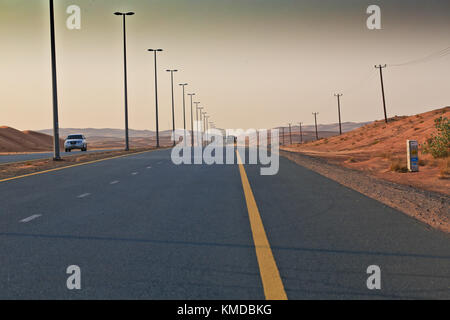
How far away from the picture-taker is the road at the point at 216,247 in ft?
17.6

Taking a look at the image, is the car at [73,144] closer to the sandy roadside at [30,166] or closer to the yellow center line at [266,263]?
the sandy roadside at [30,166]

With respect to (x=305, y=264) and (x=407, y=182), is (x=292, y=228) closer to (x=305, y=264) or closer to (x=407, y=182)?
(x=305, y=264)

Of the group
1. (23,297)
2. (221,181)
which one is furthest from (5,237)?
(221,181)

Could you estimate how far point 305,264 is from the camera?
634 cm

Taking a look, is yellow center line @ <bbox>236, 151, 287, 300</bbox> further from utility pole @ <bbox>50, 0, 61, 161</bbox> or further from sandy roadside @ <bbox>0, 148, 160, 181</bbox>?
utility pole @ <bbox>50, 0, 61, 161</bbox>

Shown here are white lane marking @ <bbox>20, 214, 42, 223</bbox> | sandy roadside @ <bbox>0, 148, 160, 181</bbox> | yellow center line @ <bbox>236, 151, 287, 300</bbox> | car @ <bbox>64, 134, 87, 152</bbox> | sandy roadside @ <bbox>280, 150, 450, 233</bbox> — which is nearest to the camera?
yellow center line @ <bbox>236, 151, 287, 300</bbox>

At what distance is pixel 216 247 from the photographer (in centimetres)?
731

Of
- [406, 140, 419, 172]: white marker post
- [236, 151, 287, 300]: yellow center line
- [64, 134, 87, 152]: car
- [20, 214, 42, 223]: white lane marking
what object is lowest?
[236, 151, 287, 300]: yellow center line

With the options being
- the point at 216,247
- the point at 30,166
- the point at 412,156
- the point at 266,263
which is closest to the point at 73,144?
the point at 30,166

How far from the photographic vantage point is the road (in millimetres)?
5367

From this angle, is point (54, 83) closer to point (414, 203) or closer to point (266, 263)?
point (414, 203)

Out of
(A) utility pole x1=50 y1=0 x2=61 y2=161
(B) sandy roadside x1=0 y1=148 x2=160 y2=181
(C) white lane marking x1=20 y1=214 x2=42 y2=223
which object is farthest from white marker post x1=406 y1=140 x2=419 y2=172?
(A) utility pole x1=50 y1=0 x2=61 y2=161

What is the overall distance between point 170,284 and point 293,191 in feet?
31.2

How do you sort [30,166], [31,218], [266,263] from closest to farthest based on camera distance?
[266,263] → [31,218] → [30,166]
